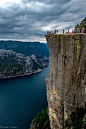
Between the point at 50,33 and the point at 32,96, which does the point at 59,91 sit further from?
the point at 32,96

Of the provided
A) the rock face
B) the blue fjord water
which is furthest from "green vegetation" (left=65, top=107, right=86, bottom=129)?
the blue fjord water

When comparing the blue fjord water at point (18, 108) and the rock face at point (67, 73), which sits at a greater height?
the rock face at point (67, 73)

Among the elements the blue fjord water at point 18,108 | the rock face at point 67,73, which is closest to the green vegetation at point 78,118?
the rock face at point 67,73

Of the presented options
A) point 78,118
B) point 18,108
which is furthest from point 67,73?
point 18,108

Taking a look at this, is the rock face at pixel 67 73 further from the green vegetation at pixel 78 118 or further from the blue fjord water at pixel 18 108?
the blue fjord water at pixel 18 108

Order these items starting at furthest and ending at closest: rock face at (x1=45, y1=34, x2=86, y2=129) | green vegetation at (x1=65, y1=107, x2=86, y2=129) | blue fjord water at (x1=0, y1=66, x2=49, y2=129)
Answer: blue fjord water at (x1=0, y1=66, x2=49, y2=129) < green vegetation at (x1=65, y1=107, x2=86, y2=129) < rock face at (x1=45, y1=34, x2=86, y2=129)

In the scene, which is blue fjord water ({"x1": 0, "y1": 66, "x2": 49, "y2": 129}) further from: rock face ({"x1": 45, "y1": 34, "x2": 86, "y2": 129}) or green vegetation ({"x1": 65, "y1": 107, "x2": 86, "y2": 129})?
green vegetation ({"x1": 65, "y1": 107, "x2": 86, "y2": 129})

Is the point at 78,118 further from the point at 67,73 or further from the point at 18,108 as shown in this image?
the point at 18,108

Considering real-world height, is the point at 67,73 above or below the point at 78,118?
above
